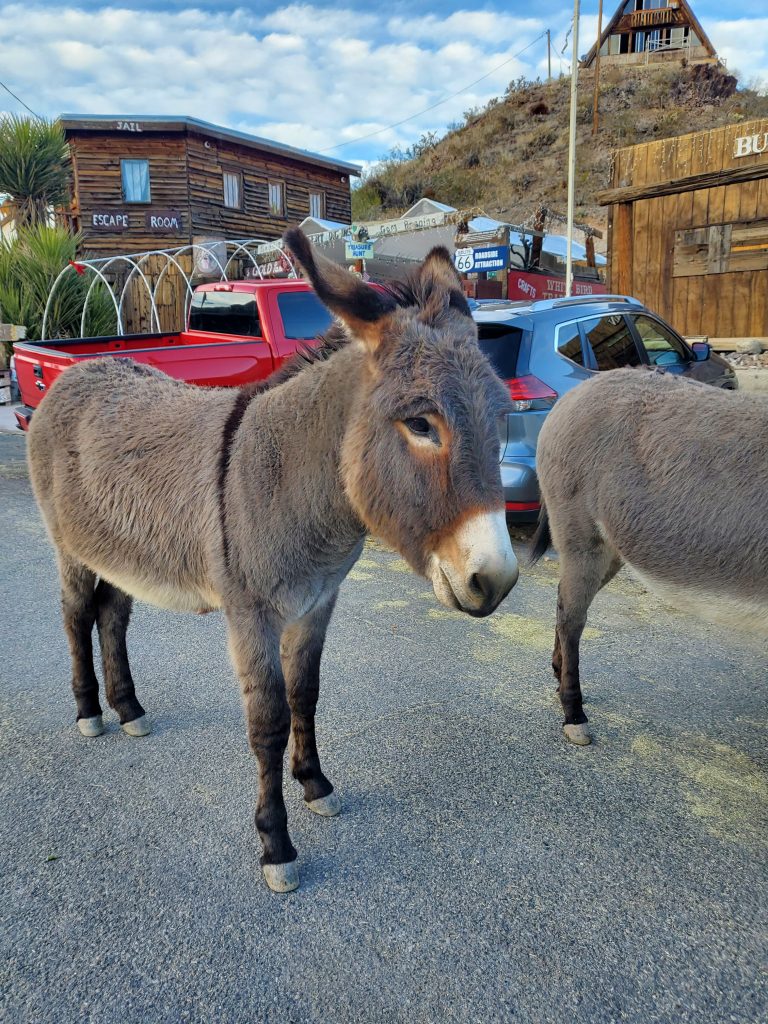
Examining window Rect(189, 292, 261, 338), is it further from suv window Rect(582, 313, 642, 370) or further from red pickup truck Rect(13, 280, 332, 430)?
suv window Rect(582, 313, 642, 370)

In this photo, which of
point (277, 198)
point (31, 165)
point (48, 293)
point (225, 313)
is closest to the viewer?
point (225, 313)

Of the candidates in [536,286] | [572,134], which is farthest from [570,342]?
[536,286]

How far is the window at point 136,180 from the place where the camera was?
22.0 meters

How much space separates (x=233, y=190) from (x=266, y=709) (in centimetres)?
2558

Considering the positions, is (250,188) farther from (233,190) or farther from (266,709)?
(266,709)

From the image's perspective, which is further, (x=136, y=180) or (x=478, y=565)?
(x=136, y=180)

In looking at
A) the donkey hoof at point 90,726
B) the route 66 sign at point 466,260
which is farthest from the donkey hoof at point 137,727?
the route 66 sign at point 466,260

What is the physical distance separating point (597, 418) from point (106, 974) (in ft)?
9.16

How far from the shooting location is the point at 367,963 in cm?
178

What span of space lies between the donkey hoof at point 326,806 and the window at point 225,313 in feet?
18.6

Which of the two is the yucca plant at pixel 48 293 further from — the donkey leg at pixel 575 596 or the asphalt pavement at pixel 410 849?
the donkey leg at pixel 575 596

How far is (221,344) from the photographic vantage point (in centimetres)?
650

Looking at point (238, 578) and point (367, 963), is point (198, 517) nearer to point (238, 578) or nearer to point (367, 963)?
point (238, 578)

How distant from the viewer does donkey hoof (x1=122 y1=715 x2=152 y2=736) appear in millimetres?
2939
